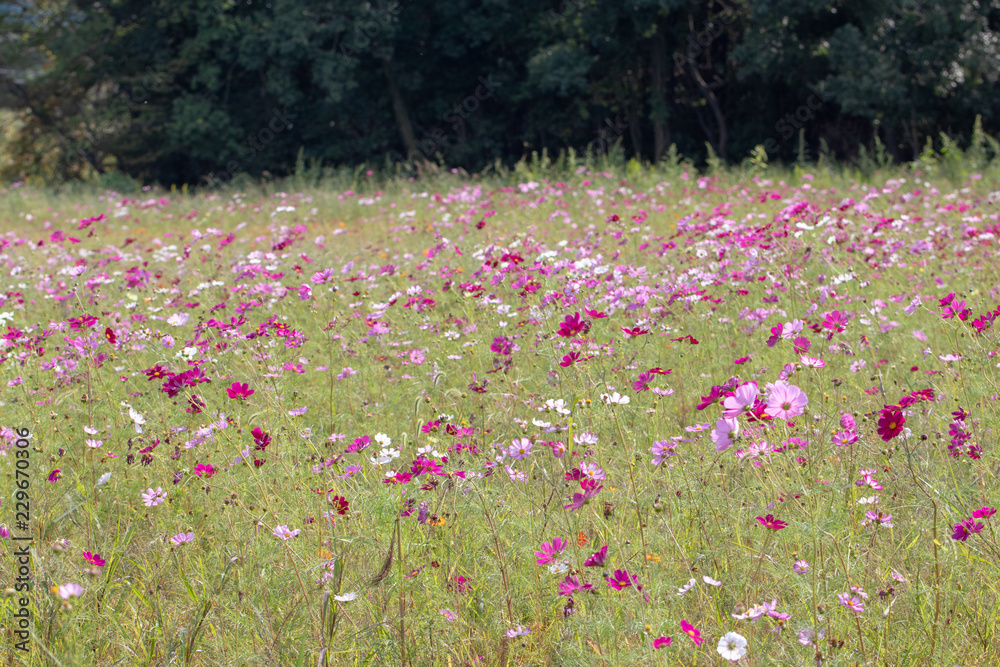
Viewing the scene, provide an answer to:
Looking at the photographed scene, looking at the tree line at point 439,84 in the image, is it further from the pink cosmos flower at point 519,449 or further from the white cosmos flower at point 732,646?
the white cosmos flower at point 732,646

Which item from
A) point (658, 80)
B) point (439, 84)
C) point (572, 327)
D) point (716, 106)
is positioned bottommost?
point (572, 327)

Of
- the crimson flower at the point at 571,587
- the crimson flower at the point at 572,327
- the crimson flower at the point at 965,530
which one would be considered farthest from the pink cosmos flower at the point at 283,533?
the crimson flower at the point at 965,530

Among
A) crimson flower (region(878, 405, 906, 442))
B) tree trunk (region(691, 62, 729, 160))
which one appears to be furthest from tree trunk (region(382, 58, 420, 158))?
crimson flower (region(878, 405, 906, 442))

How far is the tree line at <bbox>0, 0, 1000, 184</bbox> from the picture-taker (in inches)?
517

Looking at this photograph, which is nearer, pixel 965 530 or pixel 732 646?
pixel 732 646

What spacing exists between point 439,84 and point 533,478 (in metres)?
17.8

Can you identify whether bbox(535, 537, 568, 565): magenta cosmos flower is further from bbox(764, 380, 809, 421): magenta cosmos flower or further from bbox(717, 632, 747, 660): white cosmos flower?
bbox(764, 380, 809, 421): magenta cosmos flower

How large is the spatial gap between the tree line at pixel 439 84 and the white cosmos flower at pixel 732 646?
12.3 meters

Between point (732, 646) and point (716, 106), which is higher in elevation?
point (716, 106)

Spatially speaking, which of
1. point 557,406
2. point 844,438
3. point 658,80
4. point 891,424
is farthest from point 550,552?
point 658,80

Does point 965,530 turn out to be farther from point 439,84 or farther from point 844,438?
point 439,84

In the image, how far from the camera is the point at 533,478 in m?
2.03

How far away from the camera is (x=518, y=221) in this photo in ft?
20.5

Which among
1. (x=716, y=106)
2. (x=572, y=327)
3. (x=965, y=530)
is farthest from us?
(x=716, y=106)
